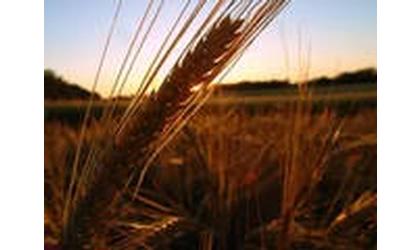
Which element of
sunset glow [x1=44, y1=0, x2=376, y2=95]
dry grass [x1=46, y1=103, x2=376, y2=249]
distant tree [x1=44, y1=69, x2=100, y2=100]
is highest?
sunset glow [x1=44, y1=0, x2=376, y2=95]

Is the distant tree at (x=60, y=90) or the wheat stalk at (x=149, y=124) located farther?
the distant tree at (x=60, y=90)

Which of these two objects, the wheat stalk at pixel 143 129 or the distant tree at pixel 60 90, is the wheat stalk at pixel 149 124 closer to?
the wheat stalk at pixel 143 129

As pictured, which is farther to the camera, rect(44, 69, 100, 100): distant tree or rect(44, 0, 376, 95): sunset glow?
rect(44, 69, 100, 100): distant tree

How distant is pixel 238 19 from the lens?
86 cm

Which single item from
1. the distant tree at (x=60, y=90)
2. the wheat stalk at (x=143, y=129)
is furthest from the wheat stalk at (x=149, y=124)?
the distant tree at (x=60, y=90)

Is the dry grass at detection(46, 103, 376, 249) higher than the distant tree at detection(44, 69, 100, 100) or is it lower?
lower

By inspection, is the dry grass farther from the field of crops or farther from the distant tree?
the distant tree

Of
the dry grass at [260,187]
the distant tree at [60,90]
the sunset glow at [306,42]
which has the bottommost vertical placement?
the dry grass at [260,187]

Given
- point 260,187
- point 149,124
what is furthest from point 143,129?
point 260,187

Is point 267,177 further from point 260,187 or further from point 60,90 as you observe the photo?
point 60,90

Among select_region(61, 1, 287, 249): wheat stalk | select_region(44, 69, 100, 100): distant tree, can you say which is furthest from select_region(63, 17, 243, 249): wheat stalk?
select_region(44, 69, 100, 100): distant tree

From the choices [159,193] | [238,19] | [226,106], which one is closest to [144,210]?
[159,193]
